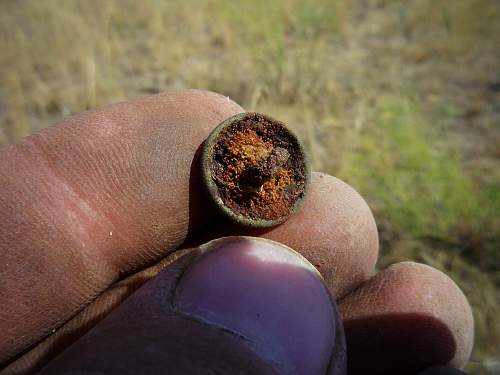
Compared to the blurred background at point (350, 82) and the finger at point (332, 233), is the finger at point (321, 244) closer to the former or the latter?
the finger at point (332, 233)

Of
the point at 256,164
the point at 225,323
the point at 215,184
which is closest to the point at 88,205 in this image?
the point at 215,184

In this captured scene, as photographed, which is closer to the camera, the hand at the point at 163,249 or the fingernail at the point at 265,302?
the fingernail at the point at 265,302

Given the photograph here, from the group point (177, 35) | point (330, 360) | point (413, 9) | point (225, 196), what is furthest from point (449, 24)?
point (330, 360)

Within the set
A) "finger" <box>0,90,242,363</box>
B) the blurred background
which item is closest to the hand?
"finger" <box>0,90,242,363</box>

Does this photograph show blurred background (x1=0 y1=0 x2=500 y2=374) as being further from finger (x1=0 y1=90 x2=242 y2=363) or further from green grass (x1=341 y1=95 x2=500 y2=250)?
finger (x1=0 y1=90 x2=242 y2=363)

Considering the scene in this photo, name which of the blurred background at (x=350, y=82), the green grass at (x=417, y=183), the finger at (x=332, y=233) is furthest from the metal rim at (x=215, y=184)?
the green grass at (x=417, y=183)

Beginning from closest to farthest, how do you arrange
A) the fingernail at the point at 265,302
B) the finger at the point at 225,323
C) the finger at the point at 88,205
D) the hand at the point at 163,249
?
the finger at the point at 225,323 < the fingernail at the point at 265,302 < the hand at the point at 163,249 < the finger at the point at 88,205

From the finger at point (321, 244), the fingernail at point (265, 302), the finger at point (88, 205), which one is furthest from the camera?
the finger at point (321, 244)
